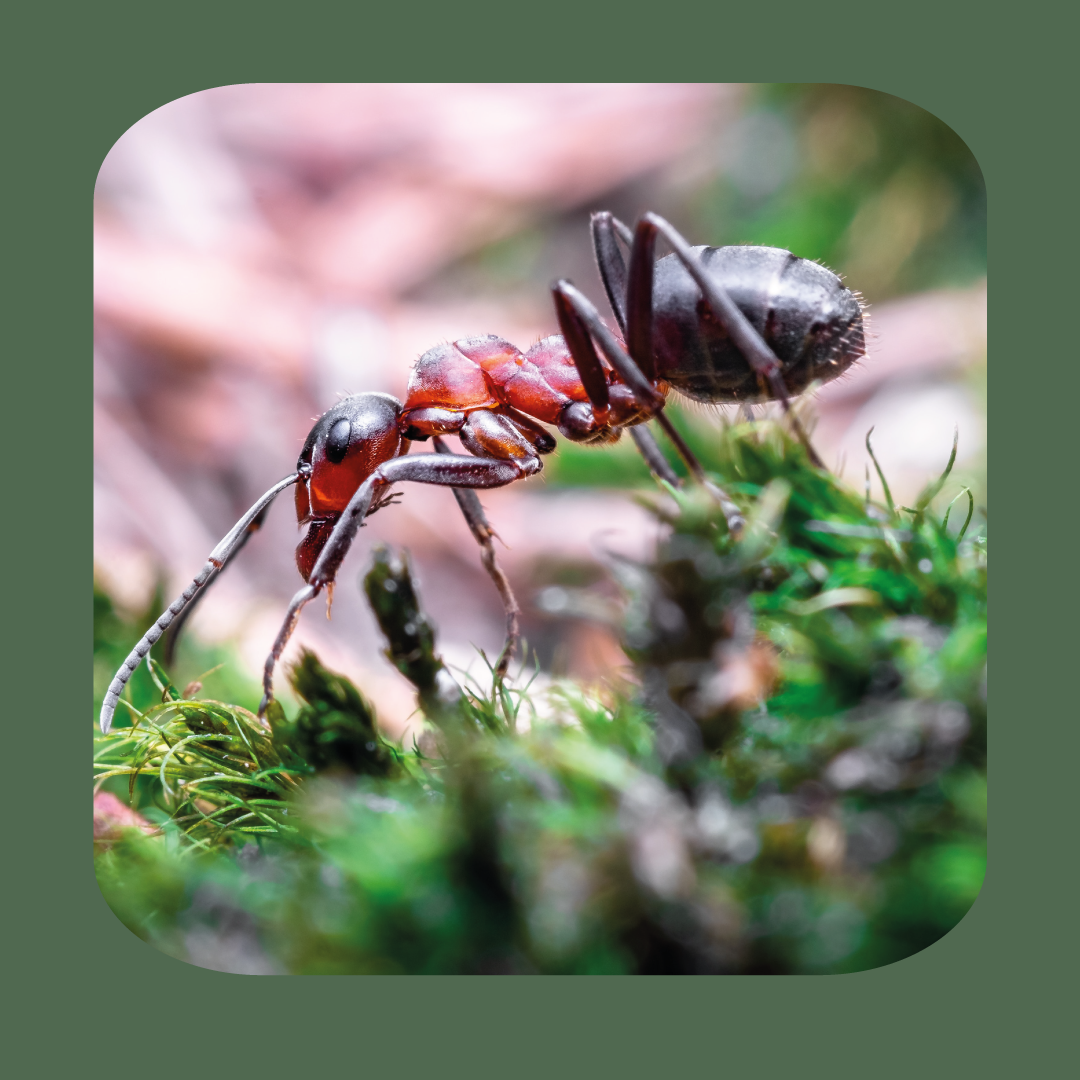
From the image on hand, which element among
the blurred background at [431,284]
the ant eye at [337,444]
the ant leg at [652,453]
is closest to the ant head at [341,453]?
the ant eye at [337,444]

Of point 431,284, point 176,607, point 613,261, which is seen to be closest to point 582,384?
point 613,261

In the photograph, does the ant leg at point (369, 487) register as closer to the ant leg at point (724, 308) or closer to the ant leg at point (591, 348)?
the ant leg at point (591, 348)

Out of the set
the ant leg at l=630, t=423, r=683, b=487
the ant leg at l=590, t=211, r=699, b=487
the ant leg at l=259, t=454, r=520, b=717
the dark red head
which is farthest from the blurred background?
the dark red head

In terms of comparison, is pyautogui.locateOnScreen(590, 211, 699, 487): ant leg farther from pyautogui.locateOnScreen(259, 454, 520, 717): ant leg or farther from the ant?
pyautogui.locateOnScreen(259, 454, 520, 717): ant leg

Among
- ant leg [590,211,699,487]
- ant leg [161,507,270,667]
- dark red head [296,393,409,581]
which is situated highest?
ant leg [590,211,699,487]

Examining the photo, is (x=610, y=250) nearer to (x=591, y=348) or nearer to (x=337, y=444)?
(x=591, y=348)
